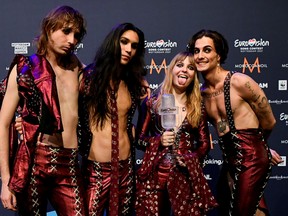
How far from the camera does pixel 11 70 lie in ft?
8.19

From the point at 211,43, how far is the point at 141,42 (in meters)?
0.55

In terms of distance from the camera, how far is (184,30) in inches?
166

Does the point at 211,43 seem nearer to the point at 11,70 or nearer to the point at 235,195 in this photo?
the point at 235,195

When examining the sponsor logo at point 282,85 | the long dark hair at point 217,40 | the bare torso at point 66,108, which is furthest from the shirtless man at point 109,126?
the sponsor logo at point 282,85

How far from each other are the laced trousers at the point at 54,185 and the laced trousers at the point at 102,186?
130mm

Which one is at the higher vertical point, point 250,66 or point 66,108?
point 250,66

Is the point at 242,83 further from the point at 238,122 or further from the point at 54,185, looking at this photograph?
the point at 54,185

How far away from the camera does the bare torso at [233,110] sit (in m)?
3.04

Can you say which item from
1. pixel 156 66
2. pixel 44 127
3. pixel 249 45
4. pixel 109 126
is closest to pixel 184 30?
pixel 156 66

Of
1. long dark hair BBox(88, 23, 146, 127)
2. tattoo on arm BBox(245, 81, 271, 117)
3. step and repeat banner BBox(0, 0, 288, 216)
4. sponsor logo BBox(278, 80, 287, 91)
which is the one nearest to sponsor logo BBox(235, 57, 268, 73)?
step and repeat banner BBox(0, 0, 288, 216)

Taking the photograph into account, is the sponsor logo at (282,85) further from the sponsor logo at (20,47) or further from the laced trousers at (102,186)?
the sponsor logo at (20,47)

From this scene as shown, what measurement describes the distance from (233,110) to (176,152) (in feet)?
1.77

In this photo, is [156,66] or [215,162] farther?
[215,162]

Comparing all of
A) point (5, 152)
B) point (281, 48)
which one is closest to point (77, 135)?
point (5, 152)
